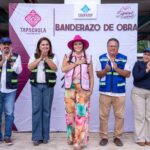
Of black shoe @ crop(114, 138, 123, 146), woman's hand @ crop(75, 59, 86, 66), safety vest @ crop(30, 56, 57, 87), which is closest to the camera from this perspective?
woman's hand @ crop(75, 59, 86, 66)

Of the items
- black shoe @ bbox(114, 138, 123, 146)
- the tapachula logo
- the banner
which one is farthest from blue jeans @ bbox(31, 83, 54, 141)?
the tapachula logo

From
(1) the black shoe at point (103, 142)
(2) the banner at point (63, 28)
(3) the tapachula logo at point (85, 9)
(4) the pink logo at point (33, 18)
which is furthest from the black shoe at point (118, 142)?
(4) the pink logo at point (33, 18)

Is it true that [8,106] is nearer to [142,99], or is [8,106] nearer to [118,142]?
[118,142]

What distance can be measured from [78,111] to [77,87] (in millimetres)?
349

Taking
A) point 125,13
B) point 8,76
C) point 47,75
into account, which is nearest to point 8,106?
point 8,76

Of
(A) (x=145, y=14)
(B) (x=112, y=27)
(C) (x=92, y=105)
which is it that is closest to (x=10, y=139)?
(C) (x=92, y=105)

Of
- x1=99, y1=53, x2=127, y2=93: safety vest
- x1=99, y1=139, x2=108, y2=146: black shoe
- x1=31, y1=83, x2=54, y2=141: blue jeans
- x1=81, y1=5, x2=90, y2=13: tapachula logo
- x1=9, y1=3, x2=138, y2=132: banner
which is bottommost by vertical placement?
x1=99, y1=139, x2=108, y2=146: black shoe

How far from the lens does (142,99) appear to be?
5664 millimetres

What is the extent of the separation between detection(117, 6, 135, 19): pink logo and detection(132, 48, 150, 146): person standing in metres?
0.99

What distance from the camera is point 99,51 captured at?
634 centimetres

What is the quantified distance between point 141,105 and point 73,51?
1338 millimetres

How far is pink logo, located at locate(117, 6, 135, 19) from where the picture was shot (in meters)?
6.30

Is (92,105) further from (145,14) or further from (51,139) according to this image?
(145,14)

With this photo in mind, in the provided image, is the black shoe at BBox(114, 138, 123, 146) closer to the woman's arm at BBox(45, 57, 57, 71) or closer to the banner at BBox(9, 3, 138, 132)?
the banner at BBox(9, 3, 138, 132)
